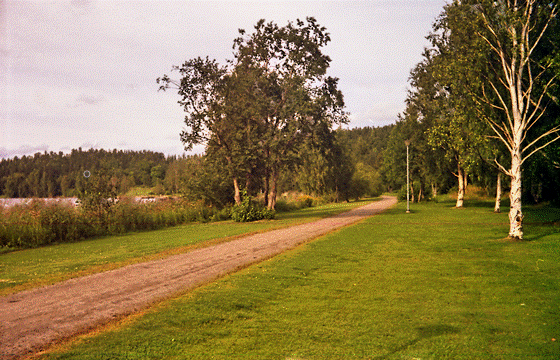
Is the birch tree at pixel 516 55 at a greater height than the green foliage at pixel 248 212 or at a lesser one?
greater

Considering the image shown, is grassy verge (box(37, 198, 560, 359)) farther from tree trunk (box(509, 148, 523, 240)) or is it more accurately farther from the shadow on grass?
tree trunk (box(509, 148, 523, 240))

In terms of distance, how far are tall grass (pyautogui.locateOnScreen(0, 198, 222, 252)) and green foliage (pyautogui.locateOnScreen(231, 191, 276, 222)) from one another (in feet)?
15.6

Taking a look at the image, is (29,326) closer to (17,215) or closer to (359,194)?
(17,215)

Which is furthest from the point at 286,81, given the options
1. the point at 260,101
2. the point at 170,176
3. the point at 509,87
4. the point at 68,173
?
the point at 68,173

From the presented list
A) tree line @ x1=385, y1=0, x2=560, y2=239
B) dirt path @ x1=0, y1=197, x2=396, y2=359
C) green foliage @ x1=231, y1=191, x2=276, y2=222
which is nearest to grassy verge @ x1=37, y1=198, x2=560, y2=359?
dirt path @ x1=0, y1=197, x2=396, y2=359

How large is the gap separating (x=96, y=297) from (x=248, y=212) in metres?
21.7

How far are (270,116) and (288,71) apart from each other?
422 cm

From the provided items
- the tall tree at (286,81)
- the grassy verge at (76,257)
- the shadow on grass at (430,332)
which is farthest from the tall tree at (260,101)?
the shadow on grass at (430,332)

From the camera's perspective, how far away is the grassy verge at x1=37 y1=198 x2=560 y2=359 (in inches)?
227

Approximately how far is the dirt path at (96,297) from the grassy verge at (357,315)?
66 cm

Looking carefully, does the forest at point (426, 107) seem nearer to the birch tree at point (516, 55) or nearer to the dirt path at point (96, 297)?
the birch tree at point (516, 55)

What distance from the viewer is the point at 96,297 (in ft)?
28.2

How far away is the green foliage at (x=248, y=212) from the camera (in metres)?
30.0

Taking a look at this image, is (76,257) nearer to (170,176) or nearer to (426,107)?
(426,107)
